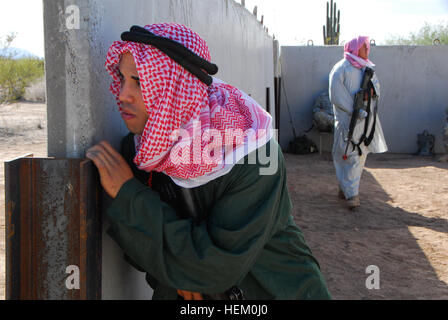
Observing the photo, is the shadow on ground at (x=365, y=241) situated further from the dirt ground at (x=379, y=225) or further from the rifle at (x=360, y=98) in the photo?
the rifle at (x=360, y=98)

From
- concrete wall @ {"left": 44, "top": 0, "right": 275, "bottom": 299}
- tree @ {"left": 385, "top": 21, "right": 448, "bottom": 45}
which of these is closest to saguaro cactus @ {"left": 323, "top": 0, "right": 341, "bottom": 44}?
tree @ {"left": 385, "top": 21, "right": 448, "bottom": 45}

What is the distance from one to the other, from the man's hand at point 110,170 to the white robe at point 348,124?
199 inches

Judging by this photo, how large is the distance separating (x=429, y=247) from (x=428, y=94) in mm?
7651

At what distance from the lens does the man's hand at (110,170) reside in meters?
1.45

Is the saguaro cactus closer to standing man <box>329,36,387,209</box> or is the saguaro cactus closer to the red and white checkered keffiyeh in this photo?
standing man <box>329,36,387,209</box>

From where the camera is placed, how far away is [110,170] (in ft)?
4.82

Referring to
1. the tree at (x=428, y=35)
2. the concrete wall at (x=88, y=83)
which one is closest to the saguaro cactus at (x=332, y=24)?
the tree at (x=428, y=35)

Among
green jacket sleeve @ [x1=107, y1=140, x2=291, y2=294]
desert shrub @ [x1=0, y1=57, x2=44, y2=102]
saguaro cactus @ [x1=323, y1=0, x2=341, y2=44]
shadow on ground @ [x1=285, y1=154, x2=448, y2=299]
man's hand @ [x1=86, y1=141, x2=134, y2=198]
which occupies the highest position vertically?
saguaro cactus @ [x1=323, y1=0, x2=341, y2=44]

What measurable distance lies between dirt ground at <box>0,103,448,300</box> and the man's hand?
2.45 m

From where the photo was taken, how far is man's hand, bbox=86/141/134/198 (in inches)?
57.1

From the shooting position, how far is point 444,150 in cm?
1149
